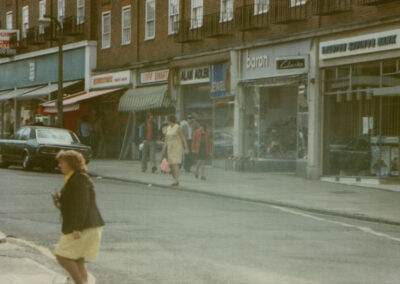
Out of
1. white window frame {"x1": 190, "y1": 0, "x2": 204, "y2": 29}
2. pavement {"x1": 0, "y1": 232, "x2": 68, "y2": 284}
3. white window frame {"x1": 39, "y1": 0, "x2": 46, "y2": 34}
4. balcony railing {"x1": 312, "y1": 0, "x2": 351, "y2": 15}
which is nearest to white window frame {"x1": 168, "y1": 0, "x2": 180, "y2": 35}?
white window frame {"x1": 190, "y1": 0, "x2": 204, "y2": 29}

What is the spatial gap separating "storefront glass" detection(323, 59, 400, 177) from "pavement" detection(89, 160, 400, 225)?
2.13ft

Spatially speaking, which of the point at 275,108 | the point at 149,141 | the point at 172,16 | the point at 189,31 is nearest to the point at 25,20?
the point at 172,16

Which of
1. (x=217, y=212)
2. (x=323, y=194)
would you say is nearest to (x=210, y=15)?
(x=323, y=194)

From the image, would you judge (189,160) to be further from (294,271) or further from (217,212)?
(294,271)

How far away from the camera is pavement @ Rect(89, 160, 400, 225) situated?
1705cm

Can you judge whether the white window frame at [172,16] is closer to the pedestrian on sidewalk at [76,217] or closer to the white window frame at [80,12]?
the white window frame at [80,12]

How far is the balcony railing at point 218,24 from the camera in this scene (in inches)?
1224

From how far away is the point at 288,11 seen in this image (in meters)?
27.3

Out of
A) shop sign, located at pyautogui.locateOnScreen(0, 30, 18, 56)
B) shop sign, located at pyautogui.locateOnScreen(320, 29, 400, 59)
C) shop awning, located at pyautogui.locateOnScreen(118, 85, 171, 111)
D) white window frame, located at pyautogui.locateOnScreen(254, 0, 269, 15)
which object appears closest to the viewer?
shop sign, located at pyautogui.locateOnScreen(320, 29, 400, 59)

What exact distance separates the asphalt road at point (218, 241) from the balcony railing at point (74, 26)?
26.5m

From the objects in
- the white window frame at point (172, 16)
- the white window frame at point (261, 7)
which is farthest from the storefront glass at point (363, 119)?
the white window frame at point (172, 16)

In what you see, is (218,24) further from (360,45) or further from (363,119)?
(363,119)

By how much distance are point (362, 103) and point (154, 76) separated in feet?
47.6

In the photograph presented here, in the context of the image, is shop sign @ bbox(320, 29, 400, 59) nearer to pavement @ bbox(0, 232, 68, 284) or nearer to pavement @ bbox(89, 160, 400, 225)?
pavement @ bbox(89, 160, 400, 225)
